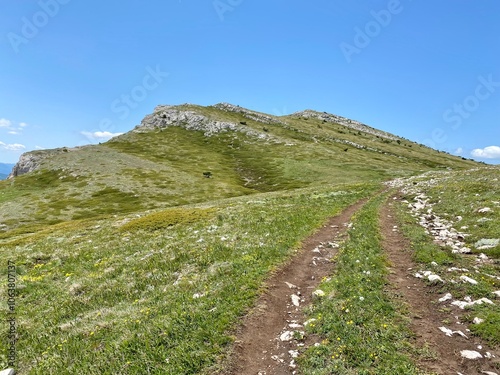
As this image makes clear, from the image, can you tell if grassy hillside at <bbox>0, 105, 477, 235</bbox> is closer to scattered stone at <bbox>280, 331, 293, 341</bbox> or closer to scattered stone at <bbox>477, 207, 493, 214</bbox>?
scattered stone at <bbox>477, 207, 493, 214</bbox>

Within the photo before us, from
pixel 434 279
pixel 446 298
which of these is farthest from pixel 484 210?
pixel 446 298

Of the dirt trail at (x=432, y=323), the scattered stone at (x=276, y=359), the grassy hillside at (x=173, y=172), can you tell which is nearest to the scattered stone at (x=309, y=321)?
the scattered stone at (x=276, y=359)

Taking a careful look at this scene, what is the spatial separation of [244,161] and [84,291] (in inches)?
4818

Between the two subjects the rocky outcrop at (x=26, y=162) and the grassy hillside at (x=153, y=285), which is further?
the rocky outcrop at (x=26, y=162)

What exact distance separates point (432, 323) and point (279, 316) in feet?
17.7

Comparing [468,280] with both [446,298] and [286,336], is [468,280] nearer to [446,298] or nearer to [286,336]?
[446,298]

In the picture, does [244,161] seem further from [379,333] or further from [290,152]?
[379,333]

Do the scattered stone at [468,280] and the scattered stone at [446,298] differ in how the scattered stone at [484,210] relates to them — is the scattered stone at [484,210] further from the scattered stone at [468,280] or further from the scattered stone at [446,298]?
the scattered stone at [446,298]

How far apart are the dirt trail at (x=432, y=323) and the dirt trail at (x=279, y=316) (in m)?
3.59

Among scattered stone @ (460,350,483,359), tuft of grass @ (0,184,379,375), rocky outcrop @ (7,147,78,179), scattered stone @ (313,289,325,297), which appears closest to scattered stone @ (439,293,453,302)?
scattered stone @ (460,350,483,359)

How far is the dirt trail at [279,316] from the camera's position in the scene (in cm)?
942

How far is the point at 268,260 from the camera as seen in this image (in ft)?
56.5

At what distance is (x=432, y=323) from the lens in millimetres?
10719

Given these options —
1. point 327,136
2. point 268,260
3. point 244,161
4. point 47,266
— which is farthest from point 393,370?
point 327,136
